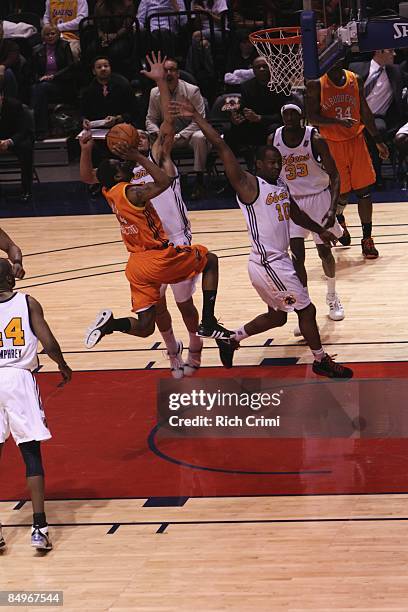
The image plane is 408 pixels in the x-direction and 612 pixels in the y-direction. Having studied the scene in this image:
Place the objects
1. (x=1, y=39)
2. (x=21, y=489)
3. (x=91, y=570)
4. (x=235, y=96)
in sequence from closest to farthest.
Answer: (x=91, y=570) < (x=21, y=489) < (x=235, y=96) < (x=1, y=39)

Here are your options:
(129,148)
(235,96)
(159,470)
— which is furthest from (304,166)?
(235,96)

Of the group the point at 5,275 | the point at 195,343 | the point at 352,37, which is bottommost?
the point at 195,343

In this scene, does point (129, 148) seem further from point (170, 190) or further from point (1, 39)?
point (1, 39)

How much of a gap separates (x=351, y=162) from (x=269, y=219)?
3738 millimetres

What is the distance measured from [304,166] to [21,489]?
13.1 feet

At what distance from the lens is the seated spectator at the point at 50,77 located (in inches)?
643

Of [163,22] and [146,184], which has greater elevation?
[146,184]

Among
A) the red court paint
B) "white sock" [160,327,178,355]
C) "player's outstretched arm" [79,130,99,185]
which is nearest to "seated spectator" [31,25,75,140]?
"player's outstretched arm" [79,130,99,185]

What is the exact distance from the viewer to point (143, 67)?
1664cm

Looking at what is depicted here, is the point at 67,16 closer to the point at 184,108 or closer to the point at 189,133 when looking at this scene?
the point at 189,133

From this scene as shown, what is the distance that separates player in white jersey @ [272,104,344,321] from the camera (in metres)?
9.12

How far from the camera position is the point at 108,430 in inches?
306

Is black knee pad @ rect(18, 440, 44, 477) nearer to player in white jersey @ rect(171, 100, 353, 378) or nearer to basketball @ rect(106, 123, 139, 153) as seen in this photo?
basketball @ rect(106, 123, 139, 153)

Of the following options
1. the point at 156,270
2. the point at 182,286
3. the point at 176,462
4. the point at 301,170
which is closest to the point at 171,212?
the point at 182,286
